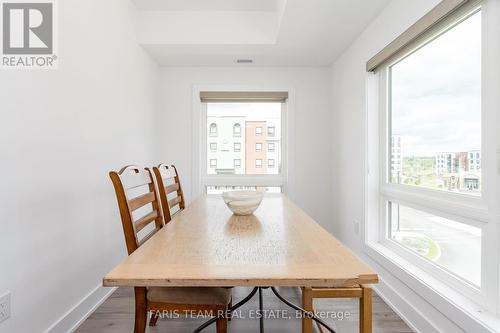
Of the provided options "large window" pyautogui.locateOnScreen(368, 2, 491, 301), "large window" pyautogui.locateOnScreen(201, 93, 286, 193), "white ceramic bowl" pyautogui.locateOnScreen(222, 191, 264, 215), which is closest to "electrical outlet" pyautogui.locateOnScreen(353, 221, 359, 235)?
"large window" pyautogui.locateOnScreen(368, 2, 491, 301)

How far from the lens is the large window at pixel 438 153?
1532 millimetres

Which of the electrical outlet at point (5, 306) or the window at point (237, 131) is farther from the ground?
the window at point (237, 131)

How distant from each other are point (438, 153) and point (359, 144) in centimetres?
94

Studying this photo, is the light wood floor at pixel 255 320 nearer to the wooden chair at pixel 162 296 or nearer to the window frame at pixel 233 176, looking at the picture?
the wooden chair at pixel 162 296

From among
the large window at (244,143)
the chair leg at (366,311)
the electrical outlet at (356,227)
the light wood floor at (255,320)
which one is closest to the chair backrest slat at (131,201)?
the light wood floor at (255,320)

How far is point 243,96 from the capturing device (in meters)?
A: 3.62

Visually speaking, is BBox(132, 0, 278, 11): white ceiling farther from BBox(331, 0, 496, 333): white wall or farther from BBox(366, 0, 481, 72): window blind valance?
BBox(366, 0, 481, 72): window blind valance

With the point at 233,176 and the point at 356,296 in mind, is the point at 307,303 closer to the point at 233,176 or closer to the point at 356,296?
the point at 356,296

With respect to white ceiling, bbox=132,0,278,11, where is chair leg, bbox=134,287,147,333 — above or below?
below

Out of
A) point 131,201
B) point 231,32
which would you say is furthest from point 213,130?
point 131,201

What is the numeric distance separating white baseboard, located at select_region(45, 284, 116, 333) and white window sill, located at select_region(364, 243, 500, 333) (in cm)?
216

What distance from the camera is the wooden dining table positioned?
2.55ft

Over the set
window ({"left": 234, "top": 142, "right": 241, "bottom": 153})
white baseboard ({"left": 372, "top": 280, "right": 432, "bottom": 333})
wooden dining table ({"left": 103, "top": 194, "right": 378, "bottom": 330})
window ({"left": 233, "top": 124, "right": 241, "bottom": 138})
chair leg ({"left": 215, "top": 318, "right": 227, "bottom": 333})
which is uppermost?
window ({"left": 233, "top": 124, "right": 241, "bottom": 138})

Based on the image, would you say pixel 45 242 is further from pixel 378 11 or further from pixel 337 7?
pixel 378 11
